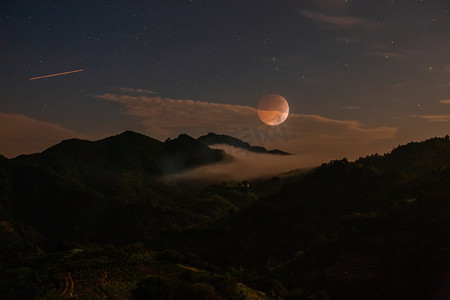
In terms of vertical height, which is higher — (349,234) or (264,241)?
(349,234)

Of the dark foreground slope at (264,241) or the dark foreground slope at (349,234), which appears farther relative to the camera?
the dark foreground slope at (349,234)

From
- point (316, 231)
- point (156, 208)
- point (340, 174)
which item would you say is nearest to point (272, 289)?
point (316, 231)

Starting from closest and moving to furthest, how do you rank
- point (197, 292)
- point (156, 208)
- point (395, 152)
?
1. point (197, 292)
2. point (395, 152)
3. point (156, 208)

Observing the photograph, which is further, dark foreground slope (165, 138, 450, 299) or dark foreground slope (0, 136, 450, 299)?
dark foreground slope (165, 138, 450, 299)

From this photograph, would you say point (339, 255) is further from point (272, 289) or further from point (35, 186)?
point (35, 186)

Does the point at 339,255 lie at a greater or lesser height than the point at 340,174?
lesser

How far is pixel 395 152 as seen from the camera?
106 meters

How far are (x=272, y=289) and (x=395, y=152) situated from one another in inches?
4151

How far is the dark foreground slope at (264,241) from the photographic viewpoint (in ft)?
39.8

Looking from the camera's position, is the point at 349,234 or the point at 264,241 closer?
the point at 349,234

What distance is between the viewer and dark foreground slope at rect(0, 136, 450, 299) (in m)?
12.1

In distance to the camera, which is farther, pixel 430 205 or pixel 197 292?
pixel 430 205

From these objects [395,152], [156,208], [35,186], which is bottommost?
[156,208]

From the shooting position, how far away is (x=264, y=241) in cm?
6303
